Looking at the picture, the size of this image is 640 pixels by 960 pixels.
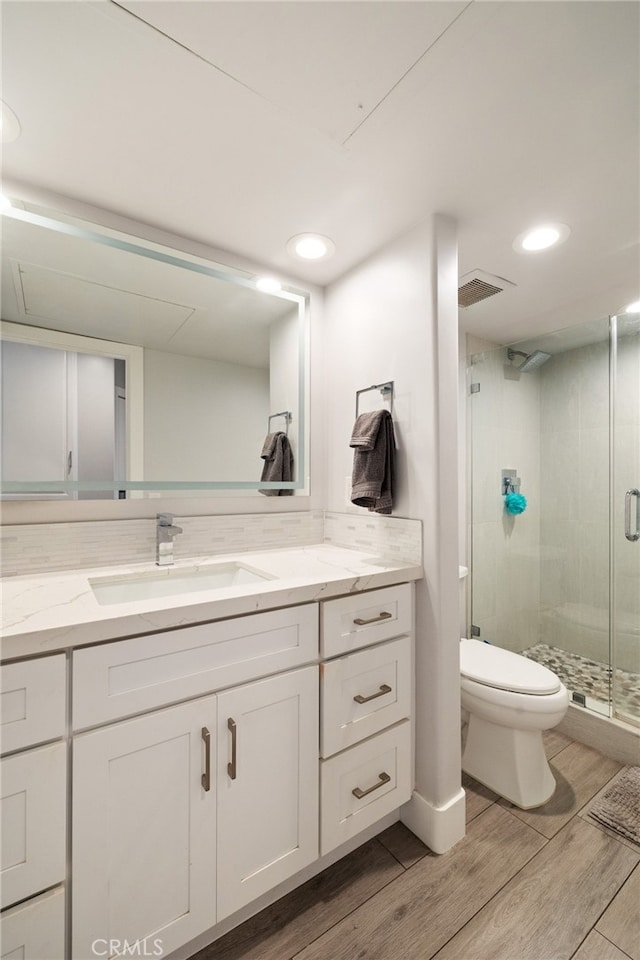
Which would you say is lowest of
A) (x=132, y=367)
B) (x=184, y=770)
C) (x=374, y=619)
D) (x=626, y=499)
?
(x=184, y=770)

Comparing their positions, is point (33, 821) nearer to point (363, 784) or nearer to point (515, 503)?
point (363, 784)

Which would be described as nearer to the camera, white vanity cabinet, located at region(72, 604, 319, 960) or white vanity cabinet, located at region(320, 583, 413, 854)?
white vanity cabinet, located at region(72, 604, 319, 960)

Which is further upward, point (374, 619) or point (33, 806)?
point (374, 619)

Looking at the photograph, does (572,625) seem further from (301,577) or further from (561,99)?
(561,99)

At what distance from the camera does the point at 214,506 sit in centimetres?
166

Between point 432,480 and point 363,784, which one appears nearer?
point 363,784

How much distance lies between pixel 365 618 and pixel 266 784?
511mm

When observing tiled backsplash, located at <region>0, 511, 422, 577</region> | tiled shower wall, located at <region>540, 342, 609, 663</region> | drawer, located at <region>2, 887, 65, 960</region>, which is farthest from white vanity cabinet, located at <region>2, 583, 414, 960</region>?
tiled shower wall, located at <region>540, 342, 609, 663</region>

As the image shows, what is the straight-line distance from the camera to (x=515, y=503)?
8.40 ft

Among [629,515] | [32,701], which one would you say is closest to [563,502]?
[629,515]

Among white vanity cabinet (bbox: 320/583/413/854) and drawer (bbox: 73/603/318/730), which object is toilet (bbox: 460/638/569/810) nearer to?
white vanity cabinet (bbox: 320/583/413/854)

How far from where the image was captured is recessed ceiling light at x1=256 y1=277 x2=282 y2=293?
1.76 metres

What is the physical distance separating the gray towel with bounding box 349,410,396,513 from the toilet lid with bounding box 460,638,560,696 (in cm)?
80

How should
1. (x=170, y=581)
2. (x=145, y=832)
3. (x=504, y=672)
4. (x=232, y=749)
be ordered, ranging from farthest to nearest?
(x=504, y=672) < (x=170, y=581) < (x=232, y=749) < (x=145, y=832)
